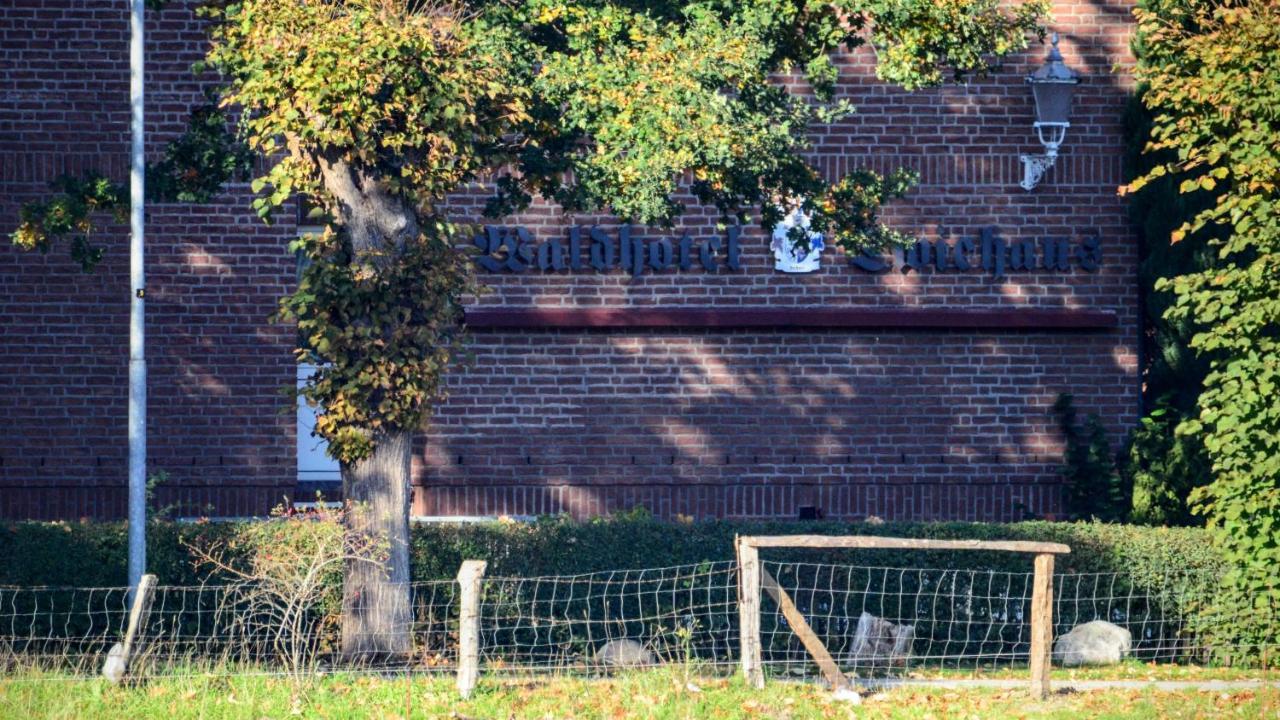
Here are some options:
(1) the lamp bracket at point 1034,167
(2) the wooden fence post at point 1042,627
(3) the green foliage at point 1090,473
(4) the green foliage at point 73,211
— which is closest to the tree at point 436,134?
(4) the green foliage at point 73,211

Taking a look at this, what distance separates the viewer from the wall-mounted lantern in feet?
46.4

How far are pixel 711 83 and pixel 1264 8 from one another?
144 inches

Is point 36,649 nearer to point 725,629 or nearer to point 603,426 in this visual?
point 725,629

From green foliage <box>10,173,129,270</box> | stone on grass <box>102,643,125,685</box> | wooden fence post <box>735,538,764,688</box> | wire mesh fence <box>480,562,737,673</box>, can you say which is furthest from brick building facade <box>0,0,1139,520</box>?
wooden fence post <box>735,538,764,688</box>

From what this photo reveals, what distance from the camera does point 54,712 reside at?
7984 millimetres

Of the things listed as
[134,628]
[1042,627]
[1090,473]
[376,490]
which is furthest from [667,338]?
[134,628]

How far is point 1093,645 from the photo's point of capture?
427 inches

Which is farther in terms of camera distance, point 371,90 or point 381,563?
point 381,563

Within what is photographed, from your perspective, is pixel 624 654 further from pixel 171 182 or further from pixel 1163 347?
pixel 1163 347

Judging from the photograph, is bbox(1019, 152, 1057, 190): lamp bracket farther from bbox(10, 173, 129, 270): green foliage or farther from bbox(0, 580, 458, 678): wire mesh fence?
bbox(10, 173, 129, 270): green foliage

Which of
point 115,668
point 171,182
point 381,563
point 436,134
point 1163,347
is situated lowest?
point 115,668

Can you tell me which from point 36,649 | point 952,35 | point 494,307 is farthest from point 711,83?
point 36,649

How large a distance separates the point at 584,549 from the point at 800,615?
265 centimetres

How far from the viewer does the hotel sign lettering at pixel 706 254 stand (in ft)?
46.8
